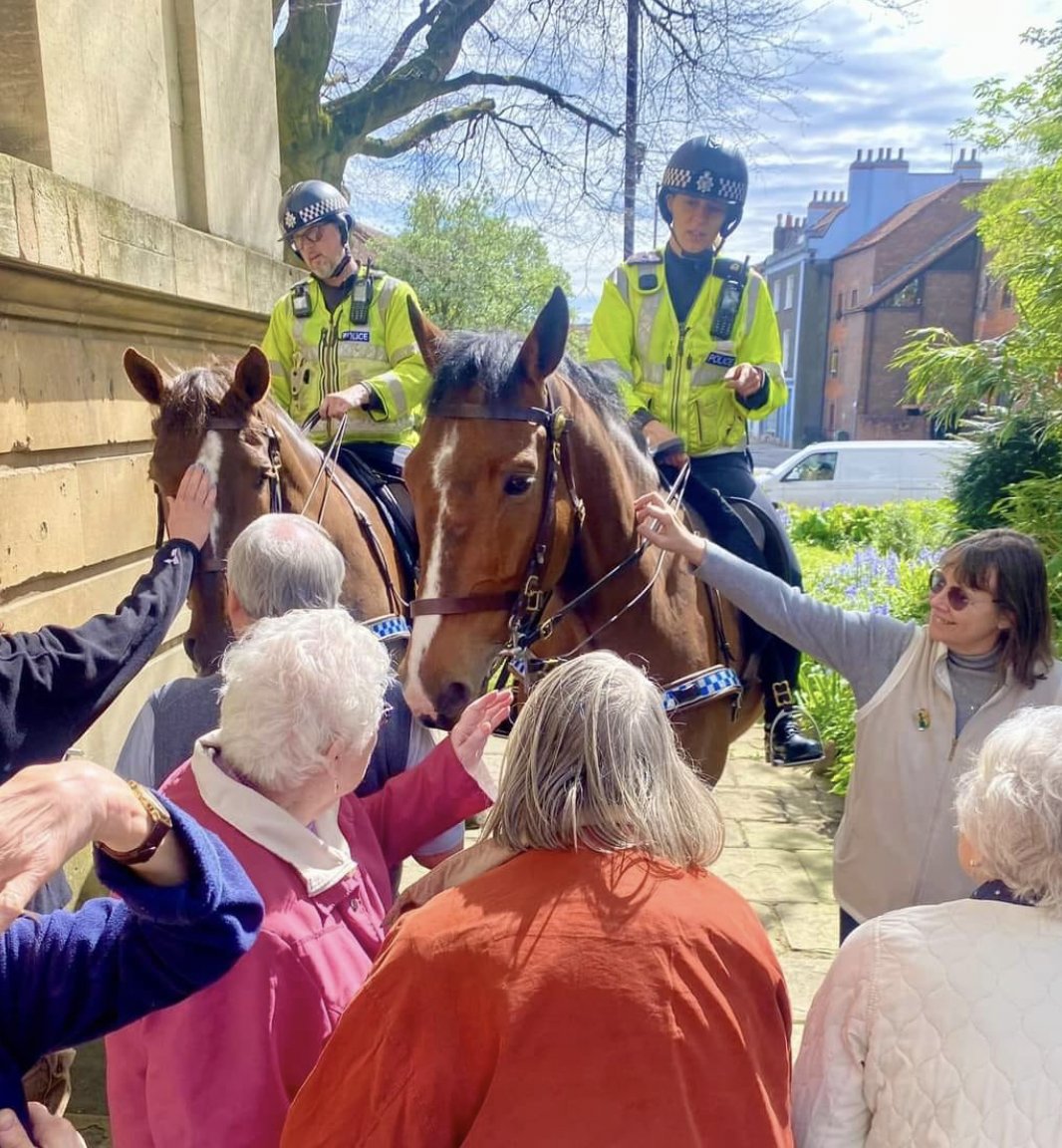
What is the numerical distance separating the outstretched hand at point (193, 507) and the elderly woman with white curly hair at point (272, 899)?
1.23 metres

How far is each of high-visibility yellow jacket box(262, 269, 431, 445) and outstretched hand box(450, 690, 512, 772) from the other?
2427mm

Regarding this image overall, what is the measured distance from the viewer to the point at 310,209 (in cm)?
435

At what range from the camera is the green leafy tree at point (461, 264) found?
1995cm

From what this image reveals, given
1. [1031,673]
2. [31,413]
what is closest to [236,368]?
[31,413]

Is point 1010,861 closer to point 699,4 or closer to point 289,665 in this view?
point 289,665

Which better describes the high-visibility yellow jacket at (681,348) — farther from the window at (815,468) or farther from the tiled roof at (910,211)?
the tiled roof at (910,211)

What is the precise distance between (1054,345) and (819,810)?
318 centimetres

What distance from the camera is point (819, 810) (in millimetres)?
5637

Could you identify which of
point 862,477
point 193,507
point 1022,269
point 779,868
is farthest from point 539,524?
point 862,477

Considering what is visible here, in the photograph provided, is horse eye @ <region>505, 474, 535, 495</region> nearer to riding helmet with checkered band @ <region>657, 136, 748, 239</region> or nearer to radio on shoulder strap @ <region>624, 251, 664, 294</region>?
radio on shoulder strap @ <region>624, 251, 664, 294</region>

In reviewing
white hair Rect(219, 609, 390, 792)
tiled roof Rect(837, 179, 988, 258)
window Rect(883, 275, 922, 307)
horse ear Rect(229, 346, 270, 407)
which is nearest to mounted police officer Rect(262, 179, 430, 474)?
horse ear Rect(229, 346, 270, 407)

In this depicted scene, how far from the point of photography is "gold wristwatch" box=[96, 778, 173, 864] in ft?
3.55

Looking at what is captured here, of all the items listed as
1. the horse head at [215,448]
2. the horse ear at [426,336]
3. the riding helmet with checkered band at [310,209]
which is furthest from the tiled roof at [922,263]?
the horse head at [215,448]

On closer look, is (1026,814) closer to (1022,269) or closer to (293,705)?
(293,705)
